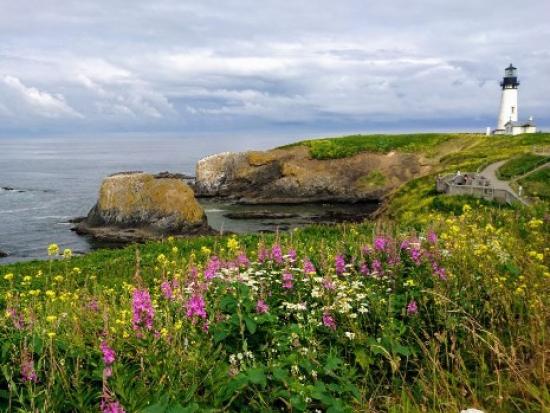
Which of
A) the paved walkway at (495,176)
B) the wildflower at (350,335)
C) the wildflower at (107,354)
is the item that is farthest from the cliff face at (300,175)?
the wildflower at (107,354)

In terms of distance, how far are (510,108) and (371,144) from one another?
127 ft

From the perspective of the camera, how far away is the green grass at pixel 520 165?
48.8 metres

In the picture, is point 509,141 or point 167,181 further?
point 509,141

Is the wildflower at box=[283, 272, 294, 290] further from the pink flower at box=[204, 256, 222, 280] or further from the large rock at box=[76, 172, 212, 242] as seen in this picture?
the large rock at box=[76, 172, 212, 242]

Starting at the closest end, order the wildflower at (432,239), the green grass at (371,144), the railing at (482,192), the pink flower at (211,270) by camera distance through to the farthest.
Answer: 1. the pink flower at (211,270)
2. the wildflower at (432,239)
3. the railing at (482,192)
4. the green grass at (371,144)

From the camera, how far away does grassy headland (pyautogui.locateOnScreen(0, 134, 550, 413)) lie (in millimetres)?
4082

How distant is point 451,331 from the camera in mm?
5457

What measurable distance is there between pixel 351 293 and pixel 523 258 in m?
2.49

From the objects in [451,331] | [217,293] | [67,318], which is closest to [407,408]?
[451,331]

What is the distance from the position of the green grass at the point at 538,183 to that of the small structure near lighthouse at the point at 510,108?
63419 millimetres

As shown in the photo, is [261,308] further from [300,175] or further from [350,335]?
[300,175]

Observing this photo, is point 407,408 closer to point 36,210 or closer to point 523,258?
point 523,258

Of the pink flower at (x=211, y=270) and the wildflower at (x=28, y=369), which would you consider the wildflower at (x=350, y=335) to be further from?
the wildflower at (x=28, y=369)

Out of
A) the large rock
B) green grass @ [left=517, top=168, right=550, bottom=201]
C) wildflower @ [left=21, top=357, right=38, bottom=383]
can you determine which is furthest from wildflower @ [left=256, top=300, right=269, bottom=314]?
the large rock
